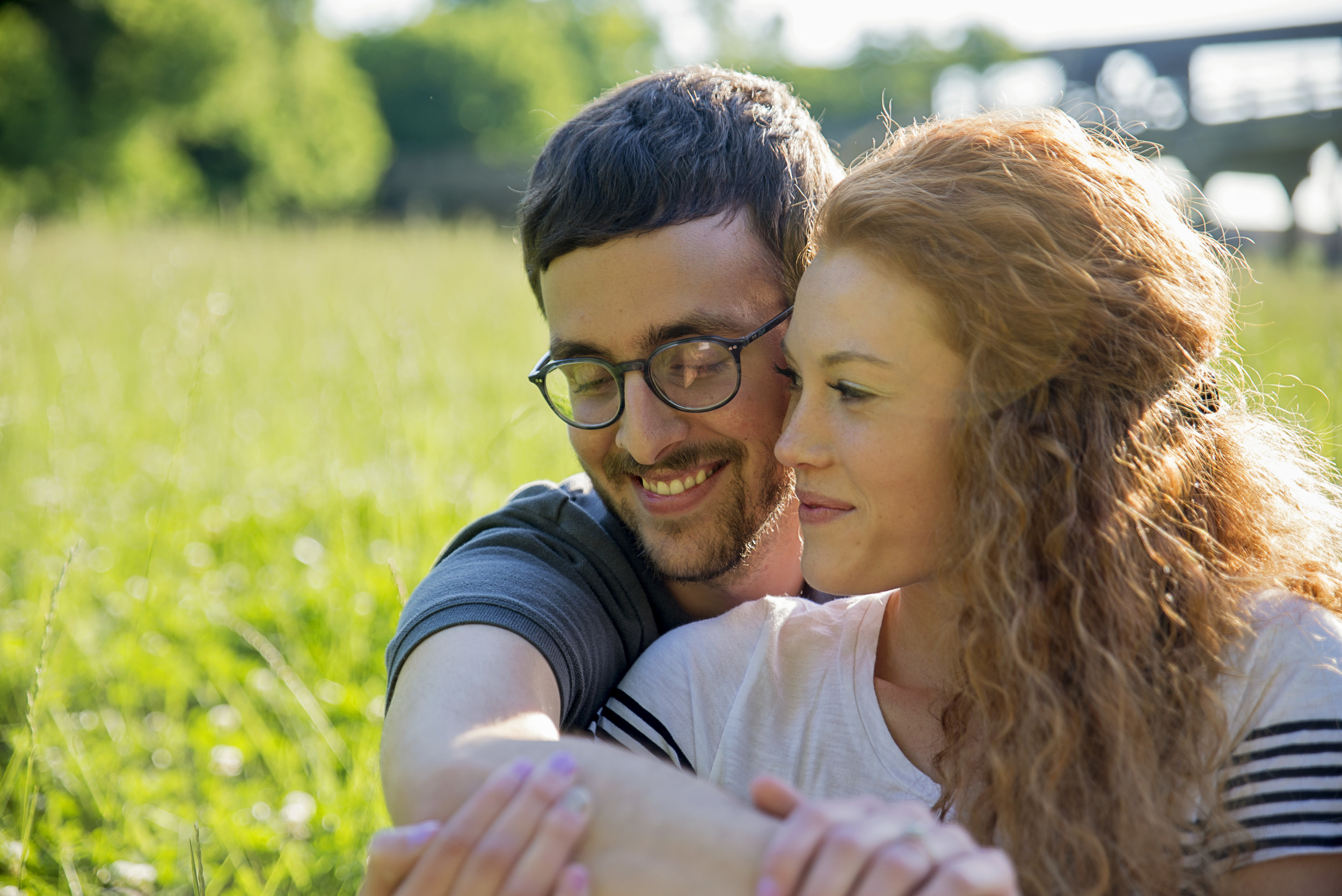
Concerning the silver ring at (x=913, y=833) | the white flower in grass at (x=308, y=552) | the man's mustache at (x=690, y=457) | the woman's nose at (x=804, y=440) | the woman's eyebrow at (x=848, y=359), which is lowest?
the white flower in grass at (x=308, y=552)

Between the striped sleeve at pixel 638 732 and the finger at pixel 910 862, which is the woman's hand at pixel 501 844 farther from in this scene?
the striped sleeve at pixel 638 732

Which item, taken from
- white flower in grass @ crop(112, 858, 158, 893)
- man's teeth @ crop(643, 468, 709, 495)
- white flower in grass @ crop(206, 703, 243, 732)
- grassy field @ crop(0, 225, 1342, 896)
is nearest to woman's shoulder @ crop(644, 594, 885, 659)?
man's teeth @ crop(643, 468, 709, 495)

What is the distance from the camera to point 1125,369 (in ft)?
5.01

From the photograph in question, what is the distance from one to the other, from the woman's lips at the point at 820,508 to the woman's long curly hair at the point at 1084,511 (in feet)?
0.64

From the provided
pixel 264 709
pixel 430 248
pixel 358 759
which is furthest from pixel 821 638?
pixel 430 248

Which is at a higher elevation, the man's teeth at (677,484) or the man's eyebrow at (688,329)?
the man's eyebrow at (688,329)

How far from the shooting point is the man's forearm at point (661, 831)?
3.76 feet

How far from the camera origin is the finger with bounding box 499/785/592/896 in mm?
1198

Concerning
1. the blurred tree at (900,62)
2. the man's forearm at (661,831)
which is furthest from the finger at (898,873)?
the blurred tree at (900,62)

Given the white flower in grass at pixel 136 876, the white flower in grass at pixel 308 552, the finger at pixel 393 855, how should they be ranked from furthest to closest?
the white flower in grass at pixel 308 552, the white flower in grass at pixel 136 876, the finger at pixel 393 855

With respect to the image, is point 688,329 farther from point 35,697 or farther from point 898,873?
point 35,697

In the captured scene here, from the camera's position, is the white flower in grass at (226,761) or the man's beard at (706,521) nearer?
the man's beard at (706,521)

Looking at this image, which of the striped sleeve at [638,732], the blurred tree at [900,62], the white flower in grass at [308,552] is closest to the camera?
the striped sleeve at [638,732]

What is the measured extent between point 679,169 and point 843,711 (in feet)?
3.91
